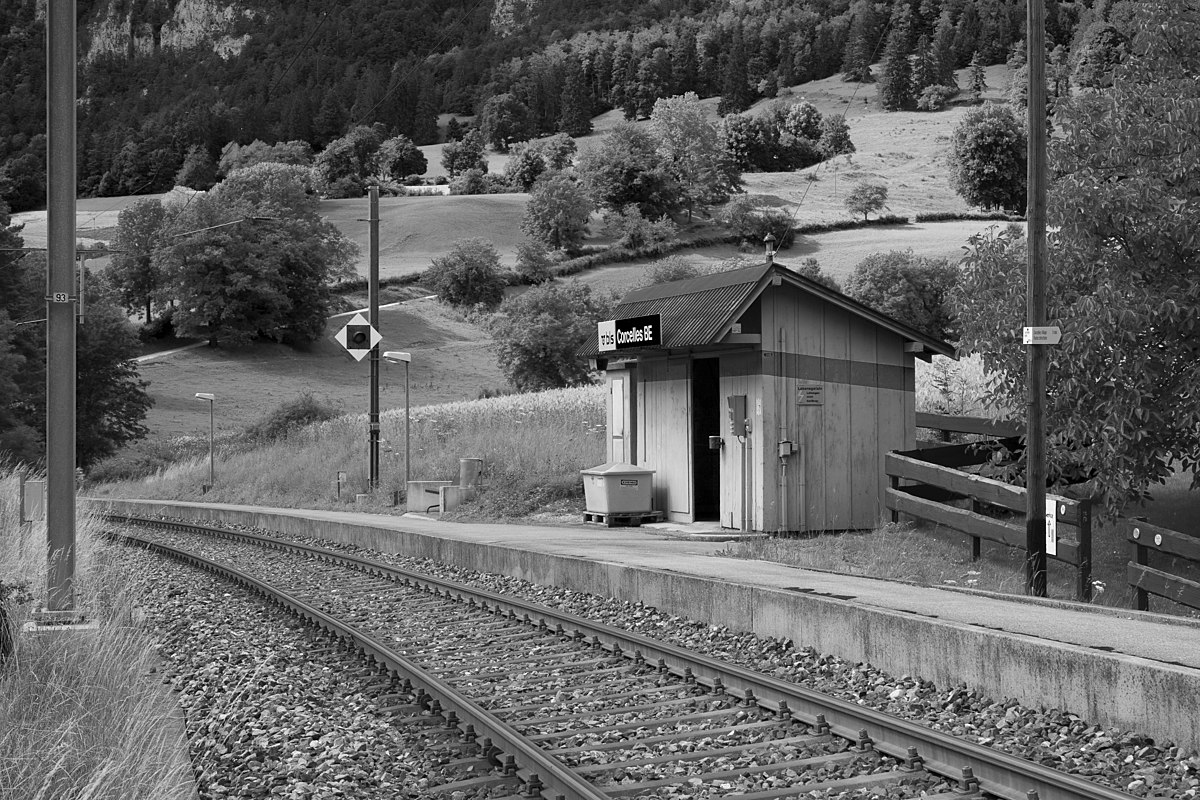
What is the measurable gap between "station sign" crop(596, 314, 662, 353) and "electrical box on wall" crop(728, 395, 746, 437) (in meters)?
1.56

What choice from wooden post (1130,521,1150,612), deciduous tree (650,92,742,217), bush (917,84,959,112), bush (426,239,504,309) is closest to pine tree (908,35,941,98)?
bush (917,84,959,112)

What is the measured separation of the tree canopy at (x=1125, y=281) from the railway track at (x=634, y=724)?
738 centimetres

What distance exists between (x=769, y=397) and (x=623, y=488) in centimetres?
318

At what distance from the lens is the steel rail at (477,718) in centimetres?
621

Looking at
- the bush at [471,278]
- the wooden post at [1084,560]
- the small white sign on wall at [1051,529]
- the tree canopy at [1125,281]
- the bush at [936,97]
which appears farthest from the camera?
the bush at [936,97]

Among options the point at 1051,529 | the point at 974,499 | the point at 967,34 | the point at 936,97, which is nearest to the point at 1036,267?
the point at 1051,529

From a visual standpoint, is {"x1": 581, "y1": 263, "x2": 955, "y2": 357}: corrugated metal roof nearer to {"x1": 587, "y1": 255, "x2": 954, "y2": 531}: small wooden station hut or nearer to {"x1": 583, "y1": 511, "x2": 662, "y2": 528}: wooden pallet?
{"x1": 587, "y1": 255, "x2": 954, "y2": 531}: small wooden station hut

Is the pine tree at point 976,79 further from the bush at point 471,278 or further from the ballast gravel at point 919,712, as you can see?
the ballast gravel at point 919,712

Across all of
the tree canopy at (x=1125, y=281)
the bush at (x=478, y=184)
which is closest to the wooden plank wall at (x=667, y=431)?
the tree canopy at (x=1125, y=281)

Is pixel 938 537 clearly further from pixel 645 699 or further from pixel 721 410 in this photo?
pixel 645 699

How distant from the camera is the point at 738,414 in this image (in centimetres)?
1972

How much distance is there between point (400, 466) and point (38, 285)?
135 ft

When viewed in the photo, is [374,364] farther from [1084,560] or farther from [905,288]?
[905,288]

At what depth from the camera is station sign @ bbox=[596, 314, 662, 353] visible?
20.3m
